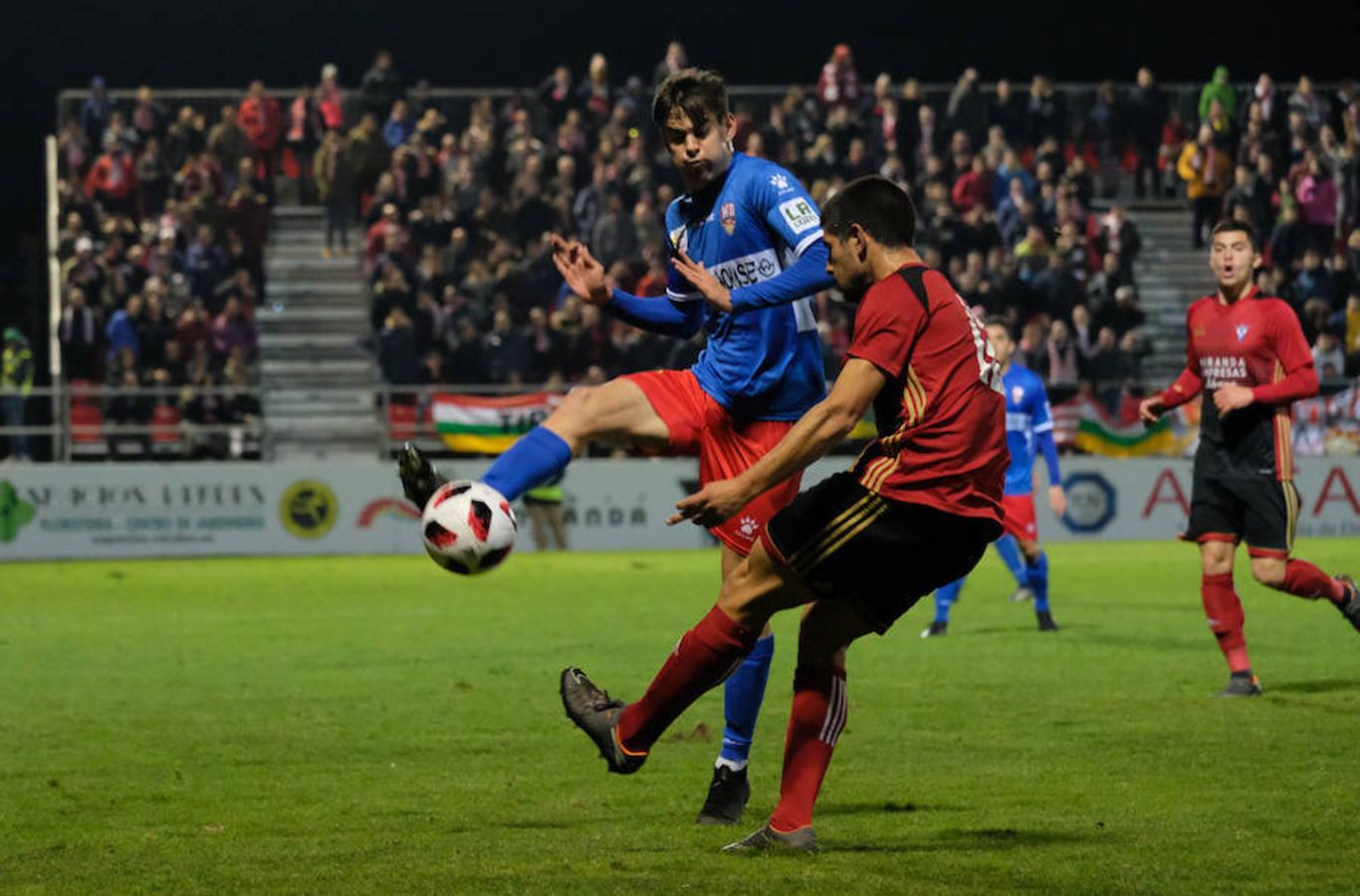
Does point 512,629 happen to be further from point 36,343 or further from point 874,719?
point 36,343

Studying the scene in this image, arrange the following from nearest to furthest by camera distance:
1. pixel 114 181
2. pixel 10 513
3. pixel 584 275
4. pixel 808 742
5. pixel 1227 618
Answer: pixel 808 742, pixel 584 275, pixel 1227 618, pixel 10 513, pixel 114 181

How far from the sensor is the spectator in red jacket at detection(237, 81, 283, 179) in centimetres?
2969

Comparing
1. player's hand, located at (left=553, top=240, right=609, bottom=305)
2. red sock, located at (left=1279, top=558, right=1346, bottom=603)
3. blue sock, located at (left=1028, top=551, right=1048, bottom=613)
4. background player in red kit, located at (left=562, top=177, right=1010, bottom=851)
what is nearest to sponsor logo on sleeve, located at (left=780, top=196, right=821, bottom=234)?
player's hand, located at (left=553, top=240, right=609, bottom=305)

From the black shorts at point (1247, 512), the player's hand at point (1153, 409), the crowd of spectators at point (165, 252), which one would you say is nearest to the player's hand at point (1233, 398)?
the player's hand at point (1153, 409)

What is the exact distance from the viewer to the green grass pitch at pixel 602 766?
615 cm

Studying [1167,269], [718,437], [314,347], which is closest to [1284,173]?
[1167,269]

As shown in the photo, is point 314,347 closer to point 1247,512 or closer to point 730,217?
point 1247,512

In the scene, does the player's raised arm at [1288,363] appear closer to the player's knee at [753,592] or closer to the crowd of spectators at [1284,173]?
the player's knee at [753,592]

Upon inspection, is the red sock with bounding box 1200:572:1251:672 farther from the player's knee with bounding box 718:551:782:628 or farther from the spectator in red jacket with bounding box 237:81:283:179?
the spectator in red jacket with bounding box 237:81:283:179

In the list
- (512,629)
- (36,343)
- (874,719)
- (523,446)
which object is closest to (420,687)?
(874,719)

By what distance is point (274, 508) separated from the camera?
24.8 m

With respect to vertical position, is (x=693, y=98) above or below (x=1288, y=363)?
above

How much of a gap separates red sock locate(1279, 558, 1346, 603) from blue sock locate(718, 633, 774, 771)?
13.6 feet

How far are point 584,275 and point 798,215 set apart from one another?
866 millimetres
